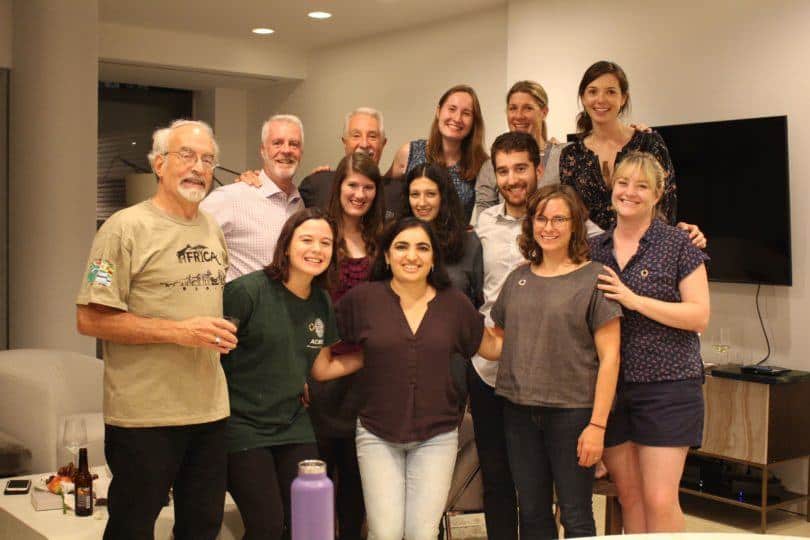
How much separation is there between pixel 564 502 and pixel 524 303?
642 millimetres

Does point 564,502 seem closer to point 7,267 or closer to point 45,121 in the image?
point 45,121

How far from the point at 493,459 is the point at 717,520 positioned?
2369 mm

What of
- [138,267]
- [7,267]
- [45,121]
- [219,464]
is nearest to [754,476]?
[219,464]

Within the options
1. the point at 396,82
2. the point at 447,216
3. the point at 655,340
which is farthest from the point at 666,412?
the point at 396,82

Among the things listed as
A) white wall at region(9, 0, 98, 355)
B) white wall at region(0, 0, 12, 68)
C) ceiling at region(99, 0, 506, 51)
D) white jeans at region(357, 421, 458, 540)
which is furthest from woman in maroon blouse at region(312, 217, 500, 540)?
white wall at region(0, 0, 12, 68)

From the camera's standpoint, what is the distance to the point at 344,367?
3111mm

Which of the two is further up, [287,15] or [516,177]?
[287,15]

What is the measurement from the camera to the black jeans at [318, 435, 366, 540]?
333 centimetres

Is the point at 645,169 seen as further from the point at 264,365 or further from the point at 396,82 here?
the point at 396,82

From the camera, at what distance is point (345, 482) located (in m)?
3.37

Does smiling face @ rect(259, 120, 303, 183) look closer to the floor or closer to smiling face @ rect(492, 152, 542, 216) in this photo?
smiling face @ rect(492, 152, 542, 216)

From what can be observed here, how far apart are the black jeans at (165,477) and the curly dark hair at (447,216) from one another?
1.06 meters

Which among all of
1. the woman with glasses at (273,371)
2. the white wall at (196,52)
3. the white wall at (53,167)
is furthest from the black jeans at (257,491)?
the white wall at (196,52)

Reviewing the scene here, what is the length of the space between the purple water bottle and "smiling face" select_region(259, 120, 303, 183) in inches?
90.8
